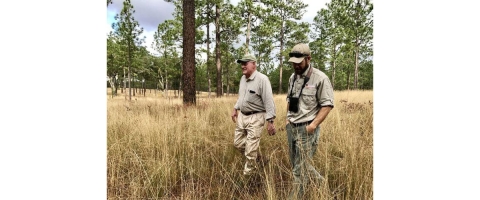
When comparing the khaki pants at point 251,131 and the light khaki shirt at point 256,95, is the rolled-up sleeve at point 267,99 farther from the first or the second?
the khaki pants at point 251,131

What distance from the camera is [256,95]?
2.66 metres

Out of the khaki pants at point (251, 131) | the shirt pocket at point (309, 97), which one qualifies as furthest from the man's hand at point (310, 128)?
the khaki pants at point (251, 131)

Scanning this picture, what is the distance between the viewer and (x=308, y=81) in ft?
6.23

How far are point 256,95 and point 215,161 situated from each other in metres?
0.92

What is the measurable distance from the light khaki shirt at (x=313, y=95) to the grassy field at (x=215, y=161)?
423 millimetres

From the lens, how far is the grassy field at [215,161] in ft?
6.58

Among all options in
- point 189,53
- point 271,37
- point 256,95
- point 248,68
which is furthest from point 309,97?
point 271,37

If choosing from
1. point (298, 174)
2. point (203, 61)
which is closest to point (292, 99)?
point (298, 174)

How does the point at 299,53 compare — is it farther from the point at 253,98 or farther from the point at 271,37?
the point at 271,37

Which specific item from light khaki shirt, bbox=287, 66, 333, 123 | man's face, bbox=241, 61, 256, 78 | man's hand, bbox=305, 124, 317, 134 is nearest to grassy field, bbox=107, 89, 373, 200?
man's hand, bbox=305, 124, 317, 134

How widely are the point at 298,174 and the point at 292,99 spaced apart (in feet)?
2.17

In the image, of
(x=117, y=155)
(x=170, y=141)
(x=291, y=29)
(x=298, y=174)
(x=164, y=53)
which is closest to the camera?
(x=298, y=174)

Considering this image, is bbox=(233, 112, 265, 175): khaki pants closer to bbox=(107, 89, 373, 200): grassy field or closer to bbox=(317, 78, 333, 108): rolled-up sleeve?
bbox=(107, 89, 373, 200): grassy field
